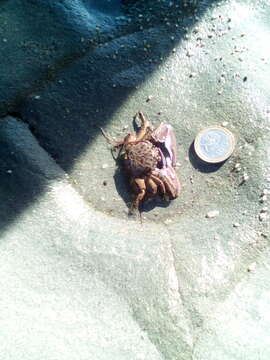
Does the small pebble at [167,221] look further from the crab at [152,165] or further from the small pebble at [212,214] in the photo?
the small pebble at [212,214]

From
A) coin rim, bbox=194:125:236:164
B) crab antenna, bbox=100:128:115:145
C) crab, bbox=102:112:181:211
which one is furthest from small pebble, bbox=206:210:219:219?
crab antenna, bbox=100:128:115:145

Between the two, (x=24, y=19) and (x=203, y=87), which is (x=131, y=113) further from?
(x=24, y=19)

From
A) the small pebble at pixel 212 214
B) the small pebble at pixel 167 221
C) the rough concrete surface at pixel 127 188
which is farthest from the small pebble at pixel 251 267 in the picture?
the small pebble at pixel 167 221

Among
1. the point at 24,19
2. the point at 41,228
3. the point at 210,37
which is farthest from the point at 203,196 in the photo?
the point at 24,19

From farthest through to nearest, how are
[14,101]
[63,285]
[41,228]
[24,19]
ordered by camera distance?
[24,19] → [14,101] → [41,228] → [63,285]

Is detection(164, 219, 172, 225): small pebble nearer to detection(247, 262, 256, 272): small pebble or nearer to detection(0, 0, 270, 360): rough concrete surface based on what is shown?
detection(0, 0, 270, 360): rough concrete surface

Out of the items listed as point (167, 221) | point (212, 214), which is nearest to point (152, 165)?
point (167, 221)
